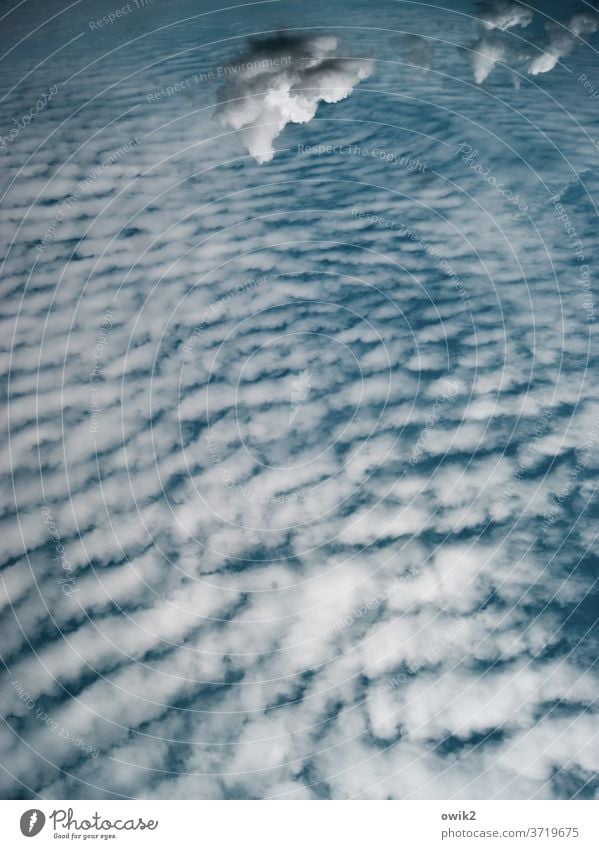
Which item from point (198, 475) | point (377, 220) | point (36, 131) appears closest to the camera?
point (198, 475)

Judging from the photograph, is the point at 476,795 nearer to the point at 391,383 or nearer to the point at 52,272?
the point at 391,383

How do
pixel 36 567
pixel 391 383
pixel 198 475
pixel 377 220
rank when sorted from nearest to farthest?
pixel 36 567, pixel 198 475, pixel 391 383, pixel 377 220
